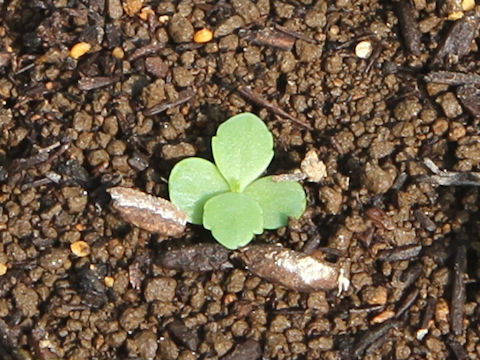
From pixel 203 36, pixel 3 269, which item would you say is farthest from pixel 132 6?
pixel 3 269

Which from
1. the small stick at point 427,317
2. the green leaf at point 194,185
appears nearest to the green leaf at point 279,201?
the green leaf at point 194,185

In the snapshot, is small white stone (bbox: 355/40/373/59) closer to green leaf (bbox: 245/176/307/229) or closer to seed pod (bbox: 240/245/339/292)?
green leaf (bbox: 245/176/307/229)

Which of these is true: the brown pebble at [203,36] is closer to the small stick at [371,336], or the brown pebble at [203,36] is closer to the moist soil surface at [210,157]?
the moist soil surface at [210,157]

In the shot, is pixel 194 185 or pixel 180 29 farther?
pixel 180 29

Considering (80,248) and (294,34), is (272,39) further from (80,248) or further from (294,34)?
(80,248)

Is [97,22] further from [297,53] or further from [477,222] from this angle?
[477,222]
